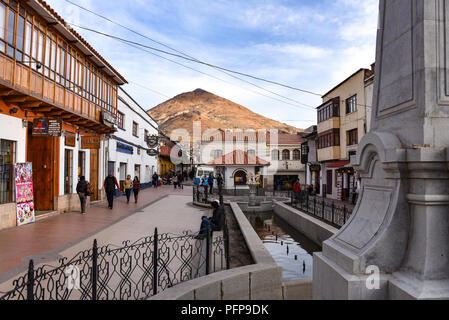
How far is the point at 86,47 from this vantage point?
45.8 feet

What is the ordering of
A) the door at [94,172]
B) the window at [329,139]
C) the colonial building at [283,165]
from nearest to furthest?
the door at [94,172] < the window at [329,139] < the colonial building at [283,165]

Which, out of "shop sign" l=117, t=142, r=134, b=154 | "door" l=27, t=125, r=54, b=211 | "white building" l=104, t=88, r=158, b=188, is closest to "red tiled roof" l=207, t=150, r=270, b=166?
"white building" l=104, t=88, r=158, b=188

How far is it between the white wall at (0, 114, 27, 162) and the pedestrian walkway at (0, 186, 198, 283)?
2.67 meters

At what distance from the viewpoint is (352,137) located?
2452cm

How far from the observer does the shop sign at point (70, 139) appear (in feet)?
43.7

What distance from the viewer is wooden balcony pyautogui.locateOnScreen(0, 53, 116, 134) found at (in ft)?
29.6

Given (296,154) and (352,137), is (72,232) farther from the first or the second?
(296,154)

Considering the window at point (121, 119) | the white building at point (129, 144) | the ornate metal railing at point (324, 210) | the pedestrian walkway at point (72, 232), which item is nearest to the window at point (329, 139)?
the ornate metal railing at point (324, 210)

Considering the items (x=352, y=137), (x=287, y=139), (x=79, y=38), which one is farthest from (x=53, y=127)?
(x=287, y=139)

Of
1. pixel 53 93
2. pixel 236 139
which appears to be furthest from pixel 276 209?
pixel 236 139

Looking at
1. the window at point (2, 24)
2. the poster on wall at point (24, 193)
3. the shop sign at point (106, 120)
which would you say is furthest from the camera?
the shop sign at point (106, 120)

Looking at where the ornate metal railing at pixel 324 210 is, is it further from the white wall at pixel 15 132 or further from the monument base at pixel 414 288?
the white wall at pixel 15 132

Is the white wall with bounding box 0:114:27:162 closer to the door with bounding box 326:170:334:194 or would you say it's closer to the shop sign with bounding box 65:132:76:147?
the shop sign with bounding box 65:132:76:147
